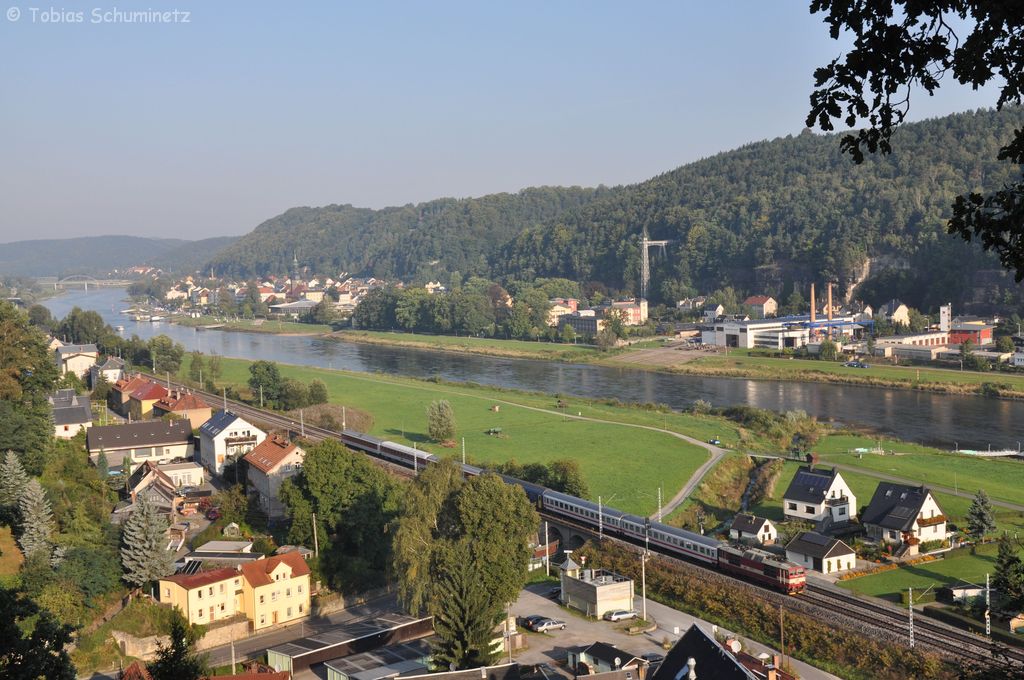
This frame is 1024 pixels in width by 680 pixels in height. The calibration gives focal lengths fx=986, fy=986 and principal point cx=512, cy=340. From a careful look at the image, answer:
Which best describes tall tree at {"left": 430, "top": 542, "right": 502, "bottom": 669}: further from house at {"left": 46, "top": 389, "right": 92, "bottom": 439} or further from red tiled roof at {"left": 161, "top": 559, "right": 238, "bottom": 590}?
house at {"left": 46, "top": 389, "right": 92, "bottom": 439}

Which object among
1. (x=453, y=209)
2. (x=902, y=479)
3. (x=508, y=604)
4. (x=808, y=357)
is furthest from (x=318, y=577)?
(x=453, y=209)

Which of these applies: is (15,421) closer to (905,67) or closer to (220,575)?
(220,575)

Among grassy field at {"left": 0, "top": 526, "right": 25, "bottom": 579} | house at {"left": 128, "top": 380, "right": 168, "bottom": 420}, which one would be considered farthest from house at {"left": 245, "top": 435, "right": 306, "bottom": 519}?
house at {"left": 128, "top": 380, "right": 168, "bottom": 420}

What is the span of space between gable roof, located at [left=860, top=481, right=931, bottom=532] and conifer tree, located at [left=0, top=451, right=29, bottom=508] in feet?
58.8

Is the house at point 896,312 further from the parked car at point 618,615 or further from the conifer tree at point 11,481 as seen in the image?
the conifer tree at point 11,481

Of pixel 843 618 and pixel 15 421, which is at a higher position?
pixel 15 421

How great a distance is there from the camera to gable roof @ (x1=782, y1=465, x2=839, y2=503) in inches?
874

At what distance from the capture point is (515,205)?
17088 centimetres

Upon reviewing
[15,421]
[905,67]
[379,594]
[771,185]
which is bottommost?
[379,594]

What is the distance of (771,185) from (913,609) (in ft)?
293

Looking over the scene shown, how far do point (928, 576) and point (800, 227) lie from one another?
72.8m

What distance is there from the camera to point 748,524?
20.8 meters

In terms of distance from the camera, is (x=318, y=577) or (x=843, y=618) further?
(x=318, y=577)

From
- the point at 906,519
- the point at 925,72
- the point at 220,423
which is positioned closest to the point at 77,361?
the point at 220,423
